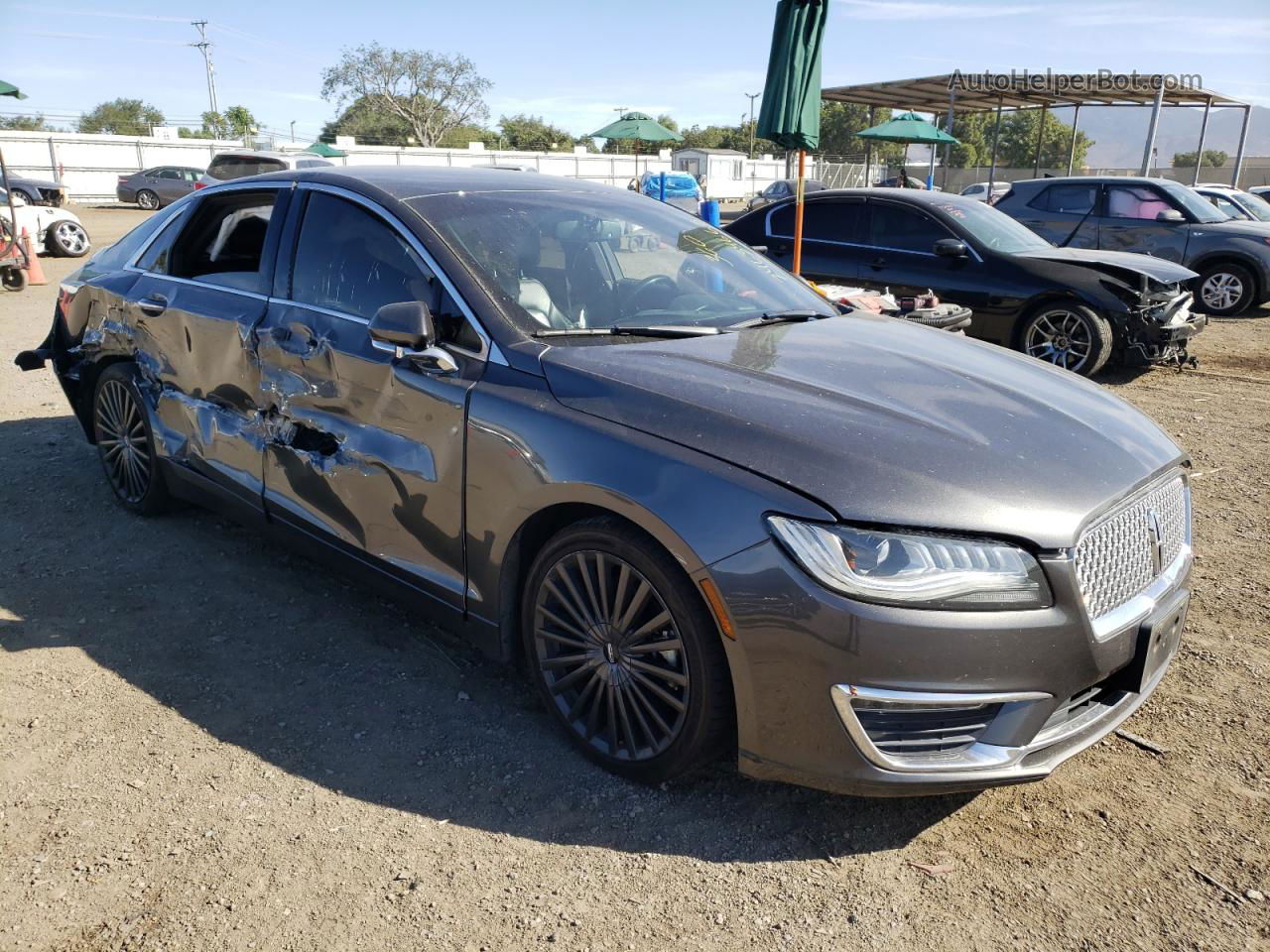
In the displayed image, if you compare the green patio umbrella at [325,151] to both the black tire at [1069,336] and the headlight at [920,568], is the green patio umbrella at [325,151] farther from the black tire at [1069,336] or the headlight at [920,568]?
the headlight at [920,568]

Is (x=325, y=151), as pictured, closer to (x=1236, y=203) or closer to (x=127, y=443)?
(x=1236, y=203)

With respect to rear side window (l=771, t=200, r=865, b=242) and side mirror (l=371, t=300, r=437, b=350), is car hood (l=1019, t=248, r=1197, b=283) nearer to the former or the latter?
rear side window (l=771, t=200, r=865, b=242)

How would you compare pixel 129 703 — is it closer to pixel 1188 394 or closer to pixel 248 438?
pixel 248 438

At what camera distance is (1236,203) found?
14117mm

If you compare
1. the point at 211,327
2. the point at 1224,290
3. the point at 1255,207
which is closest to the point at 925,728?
the point at 211,327

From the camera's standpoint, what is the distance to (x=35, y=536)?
469 centimetres

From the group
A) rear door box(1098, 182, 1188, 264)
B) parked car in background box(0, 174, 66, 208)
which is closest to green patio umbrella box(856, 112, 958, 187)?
rear door box(1098, 182, 1188, 264)

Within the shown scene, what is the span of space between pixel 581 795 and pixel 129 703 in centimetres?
165

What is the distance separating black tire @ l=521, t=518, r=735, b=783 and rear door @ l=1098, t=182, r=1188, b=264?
37.3ft

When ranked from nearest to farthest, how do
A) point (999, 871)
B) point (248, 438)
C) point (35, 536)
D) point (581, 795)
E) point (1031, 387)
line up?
point (999, 871), point (581, 795), point (1031, 387), point (248, 438), point (35, 536)

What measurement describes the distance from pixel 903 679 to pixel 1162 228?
11.6 meters

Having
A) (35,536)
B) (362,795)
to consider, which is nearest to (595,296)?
(362,795)

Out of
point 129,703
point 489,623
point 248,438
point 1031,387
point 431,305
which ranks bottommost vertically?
point 129,703

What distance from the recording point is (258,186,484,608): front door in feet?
9.95
